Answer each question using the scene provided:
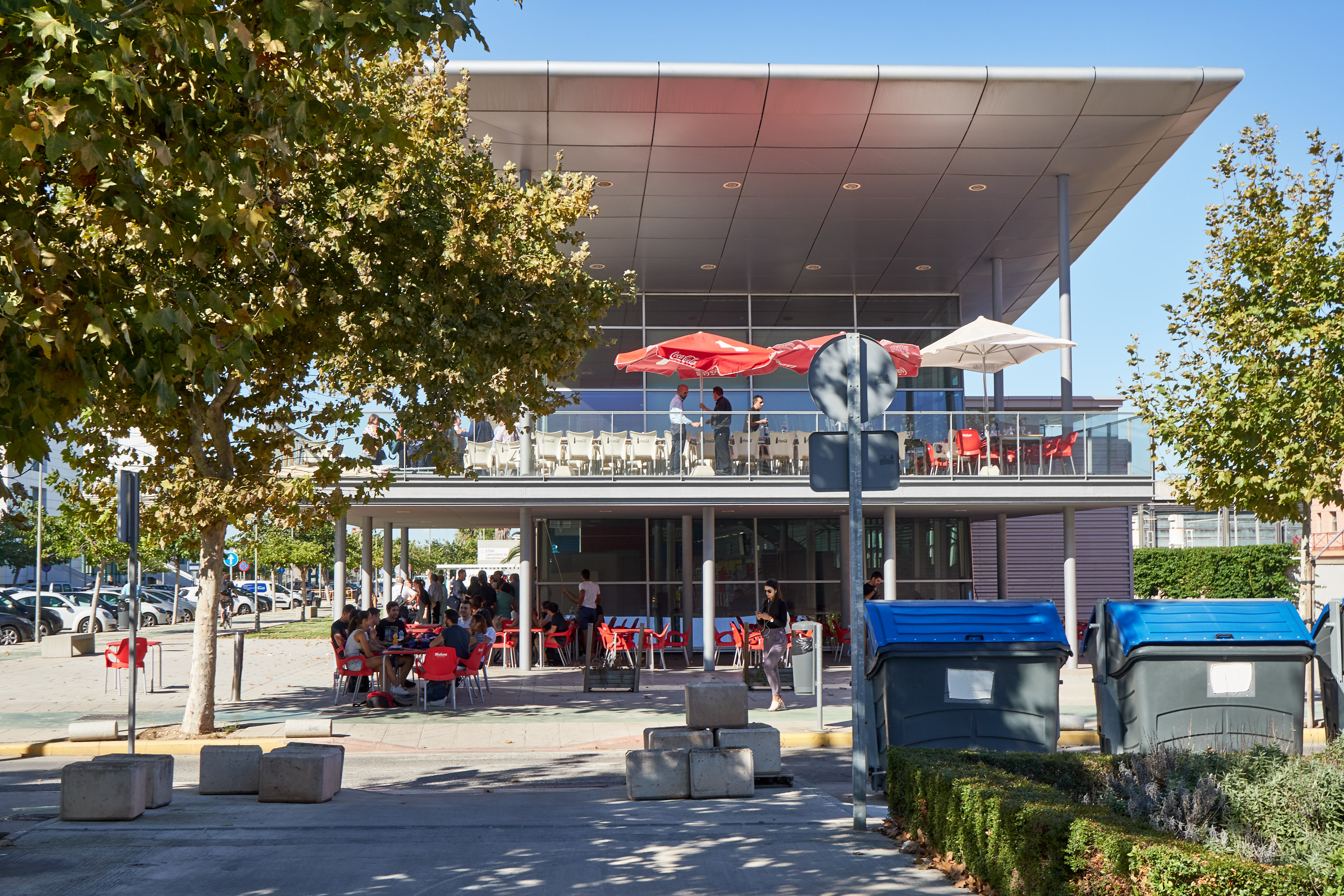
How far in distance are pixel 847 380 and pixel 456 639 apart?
9.24 meters

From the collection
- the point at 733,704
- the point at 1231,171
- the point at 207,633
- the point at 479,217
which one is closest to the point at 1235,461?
the point at 1231,171

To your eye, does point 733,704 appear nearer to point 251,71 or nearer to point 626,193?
point 251,71

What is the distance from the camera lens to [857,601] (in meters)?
7.70

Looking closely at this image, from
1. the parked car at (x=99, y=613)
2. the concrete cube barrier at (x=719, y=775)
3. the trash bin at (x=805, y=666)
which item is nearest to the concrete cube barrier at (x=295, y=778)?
the concrete cube barrier at (x=719, y=775)

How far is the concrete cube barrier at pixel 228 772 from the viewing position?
31.3ft

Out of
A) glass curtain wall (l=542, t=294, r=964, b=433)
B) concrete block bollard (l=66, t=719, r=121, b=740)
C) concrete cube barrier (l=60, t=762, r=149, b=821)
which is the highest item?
glass curtain wall (l=542, t=294, r=964, b=433)

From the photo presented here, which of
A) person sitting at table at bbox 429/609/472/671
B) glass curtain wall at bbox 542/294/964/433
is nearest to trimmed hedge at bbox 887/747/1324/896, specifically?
person sitting at table at bbox 429/609/472/671

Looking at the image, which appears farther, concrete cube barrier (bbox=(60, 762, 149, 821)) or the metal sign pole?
concrete cube barrier (bbox=(60, 762, 149, 821))

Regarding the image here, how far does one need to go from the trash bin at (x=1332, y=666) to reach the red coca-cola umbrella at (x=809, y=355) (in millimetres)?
9852

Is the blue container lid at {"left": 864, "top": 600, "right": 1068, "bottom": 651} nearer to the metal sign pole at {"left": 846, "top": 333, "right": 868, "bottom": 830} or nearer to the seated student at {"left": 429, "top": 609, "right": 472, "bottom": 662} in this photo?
the metal sign pole at {"left": 846, "top": 333, "right": 868, "bottom": 830}

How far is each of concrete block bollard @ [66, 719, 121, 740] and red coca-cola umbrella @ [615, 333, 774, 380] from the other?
10.1m

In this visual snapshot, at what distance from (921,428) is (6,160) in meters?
17.7

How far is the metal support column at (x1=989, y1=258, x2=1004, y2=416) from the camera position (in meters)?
24.8

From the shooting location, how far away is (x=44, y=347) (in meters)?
5.02
